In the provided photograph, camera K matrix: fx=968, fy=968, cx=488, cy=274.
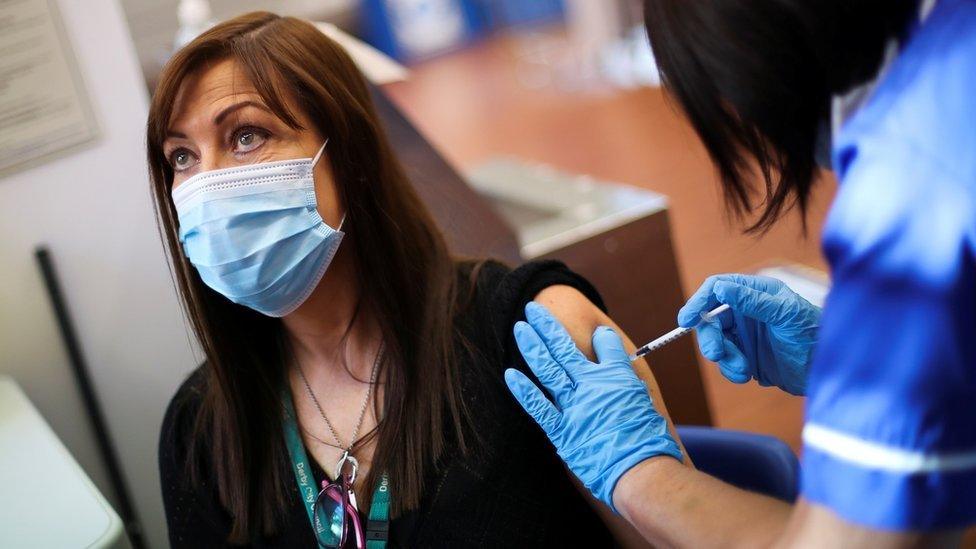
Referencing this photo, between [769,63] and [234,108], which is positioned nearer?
[769,63]

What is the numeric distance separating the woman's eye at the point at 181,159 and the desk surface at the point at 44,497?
0.48 m

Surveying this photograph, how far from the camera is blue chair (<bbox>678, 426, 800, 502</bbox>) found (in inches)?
59.2

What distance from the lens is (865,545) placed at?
79 centimetres

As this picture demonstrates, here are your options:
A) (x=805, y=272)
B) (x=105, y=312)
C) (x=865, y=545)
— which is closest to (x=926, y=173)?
(x=865, y=545)

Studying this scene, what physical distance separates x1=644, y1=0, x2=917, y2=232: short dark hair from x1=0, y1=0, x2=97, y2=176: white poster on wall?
1172mm

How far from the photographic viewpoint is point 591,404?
1191mm

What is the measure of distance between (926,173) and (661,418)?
51 cm

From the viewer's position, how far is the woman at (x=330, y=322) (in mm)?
1364

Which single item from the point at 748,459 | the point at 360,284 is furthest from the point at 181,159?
the point at 748,459

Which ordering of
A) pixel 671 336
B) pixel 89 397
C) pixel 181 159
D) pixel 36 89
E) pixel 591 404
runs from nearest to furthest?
pixel 591 404 → pixel 671 336 → pixel 181 159 → pixel 36 89 → pixel 89 397

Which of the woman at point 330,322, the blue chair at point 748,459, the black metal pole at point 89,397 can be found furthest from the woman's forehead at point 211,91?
the blue chair at point 748,459

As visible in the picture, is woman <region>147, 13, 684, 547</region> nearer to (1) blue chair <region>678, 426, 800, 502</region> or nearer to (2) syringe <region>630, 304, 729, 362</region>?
(2) syringe <region>630, 304, 729, 362</region>

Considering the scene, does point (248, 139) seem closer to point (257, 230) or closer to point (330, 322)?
point (257, 230)

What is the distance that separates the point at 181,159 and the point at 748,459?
0.99 meters
